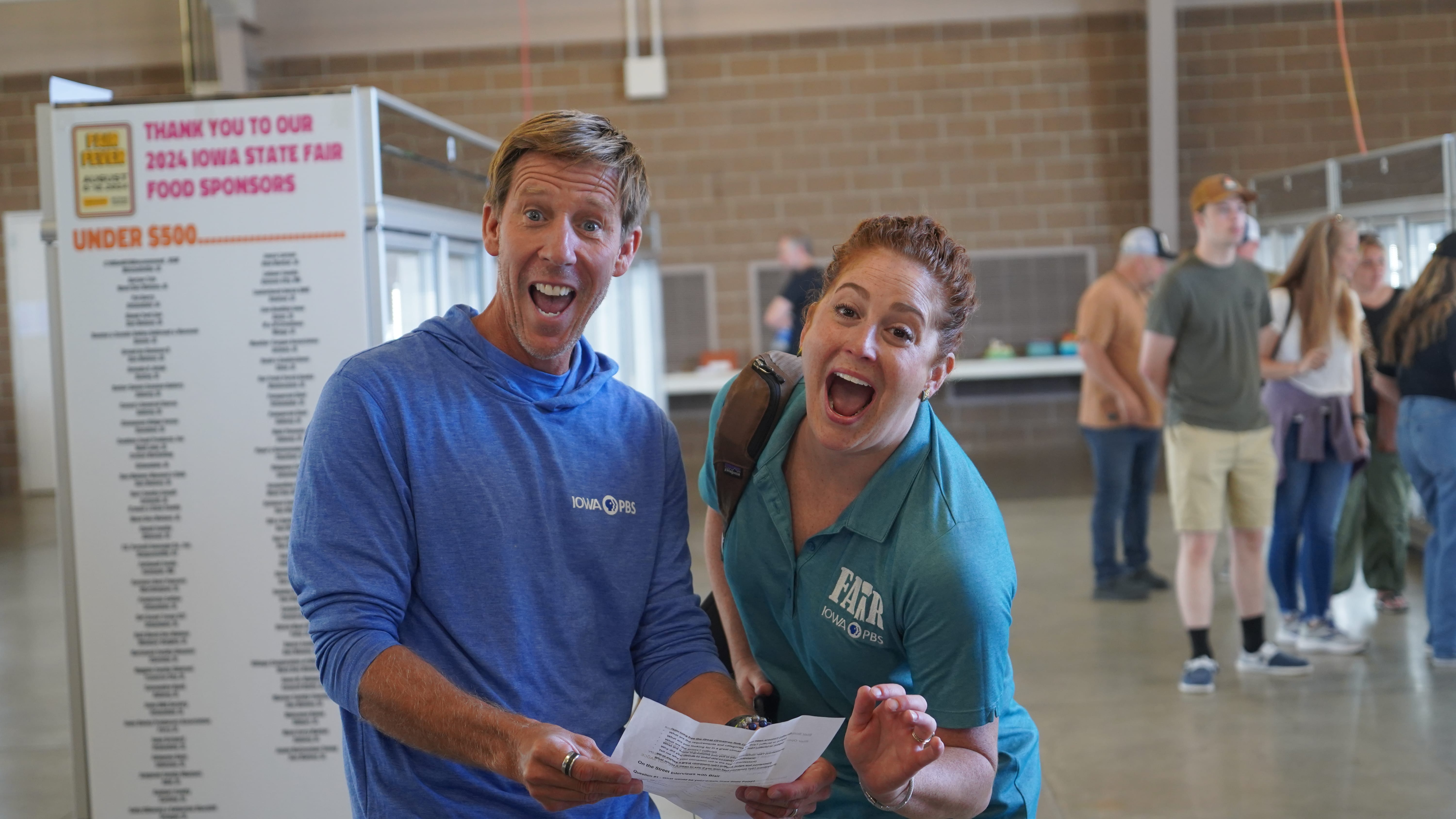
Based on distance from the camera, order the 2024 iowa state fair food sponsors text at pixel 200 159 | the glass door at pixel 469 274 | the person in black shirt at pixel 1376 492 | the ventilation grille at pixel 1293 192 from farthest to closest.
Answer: the ventilation grille at pixel 1293 192 → the person in black shirt at pixel 1376 492 → the glass door at pixel 469 274 → the 2024 iowa state fair food sponsors text at pixel 200 159

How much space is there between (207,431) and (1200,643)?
3.62 m

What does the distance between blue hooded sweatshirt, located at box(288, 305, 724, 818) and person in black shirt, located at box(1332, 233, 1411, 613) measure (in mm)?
4629

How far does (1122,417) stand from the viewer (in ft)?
19.2

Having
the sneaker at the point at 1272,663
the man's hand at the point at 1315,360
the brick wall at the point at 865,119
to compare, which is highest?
the brick wall at the point at 865,119

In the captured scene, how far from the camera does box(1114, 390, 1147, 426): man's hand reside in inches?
228

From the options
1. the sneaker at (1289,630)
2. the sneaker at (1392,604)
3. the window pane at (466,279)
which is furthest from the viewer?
the sneaker at (1392,604)

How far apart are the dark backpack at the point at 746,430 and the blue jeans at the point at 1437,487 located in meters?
3.75

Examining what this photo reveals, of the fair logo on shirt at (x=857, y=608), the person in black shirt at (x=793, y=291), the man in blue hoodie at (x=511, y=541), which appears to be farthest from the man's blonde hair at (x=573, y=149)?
the person in black shirt at (x=793, y=291)

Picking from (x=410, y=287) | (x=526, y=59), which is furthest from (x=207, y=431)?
(x=526, y=59)

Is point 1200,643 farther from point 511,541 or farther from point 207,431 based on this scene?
point 511,541

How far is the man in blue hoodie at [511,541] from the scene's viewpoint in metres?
1.41

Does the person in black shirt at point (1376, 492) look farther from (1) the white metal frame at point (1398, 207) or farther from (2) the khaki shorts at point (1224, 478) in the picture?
(2) the khaki shorts at point (1224, 478)

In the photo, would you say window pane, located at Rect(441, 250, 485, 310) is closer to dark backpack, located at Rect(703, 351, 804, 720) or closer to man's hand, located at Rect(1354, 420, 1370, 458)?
dark backpack, located at Rect(703, 351, 804, 720)

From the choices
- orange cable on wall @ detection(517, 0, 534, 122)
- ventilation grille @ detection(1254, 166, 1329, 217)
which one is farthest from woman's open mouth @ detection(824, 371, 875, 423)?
orange cable on wall @ detection(517, 0, 534, 122)
